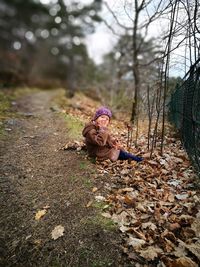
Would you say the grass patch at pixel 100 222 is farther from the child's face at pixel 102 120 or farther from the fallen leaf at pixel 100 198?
the child's face at pixel 102 120

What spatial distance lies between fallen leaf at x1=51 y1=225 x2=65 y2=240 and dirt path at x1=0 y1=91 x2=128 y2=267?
0.15 feet

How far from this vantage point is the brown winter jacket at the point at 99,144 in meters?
4.59

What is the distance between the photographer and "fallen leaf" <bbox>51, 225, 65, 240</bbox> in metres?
3.08

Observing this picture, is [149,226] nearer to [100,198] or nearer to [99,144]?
[100,198]

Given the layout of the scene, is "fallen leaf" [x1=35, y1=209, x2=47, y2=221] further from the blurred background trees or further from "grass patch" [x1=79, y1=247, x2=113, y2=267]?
the blurred background trees

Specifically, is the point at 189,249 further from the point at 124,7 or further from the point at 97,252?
the point at 124,7

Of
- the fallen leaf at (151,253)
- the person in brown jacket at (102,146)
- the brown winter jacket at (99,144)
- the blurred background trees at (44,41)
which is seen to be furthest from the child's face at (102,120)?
the blurred background trees at (44,41)

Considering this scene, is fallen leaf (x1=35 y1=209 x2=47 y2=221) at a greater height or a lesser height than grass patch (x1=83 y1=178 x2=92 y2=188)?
lesser

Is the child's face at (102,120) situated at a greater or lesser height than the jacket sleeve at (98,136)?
greater

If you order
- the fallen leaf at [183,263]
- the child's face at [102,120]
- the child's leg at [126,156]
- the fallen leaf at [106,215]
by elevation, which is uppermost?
the child's face at [102,120]

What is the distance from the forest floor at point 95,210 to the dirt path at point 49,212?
10mm

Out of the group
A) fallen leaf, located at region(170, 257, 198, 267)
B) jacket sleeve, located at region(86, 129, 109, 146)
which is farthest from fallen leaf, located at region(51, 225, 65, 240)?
jacket sleeve, located at region(86, 129, 109, 146)

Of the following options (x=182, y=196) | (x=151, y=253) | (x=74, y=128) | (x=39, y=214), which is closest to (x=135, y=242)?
(x=151, y=253)

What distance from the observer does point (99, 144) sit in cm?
457
